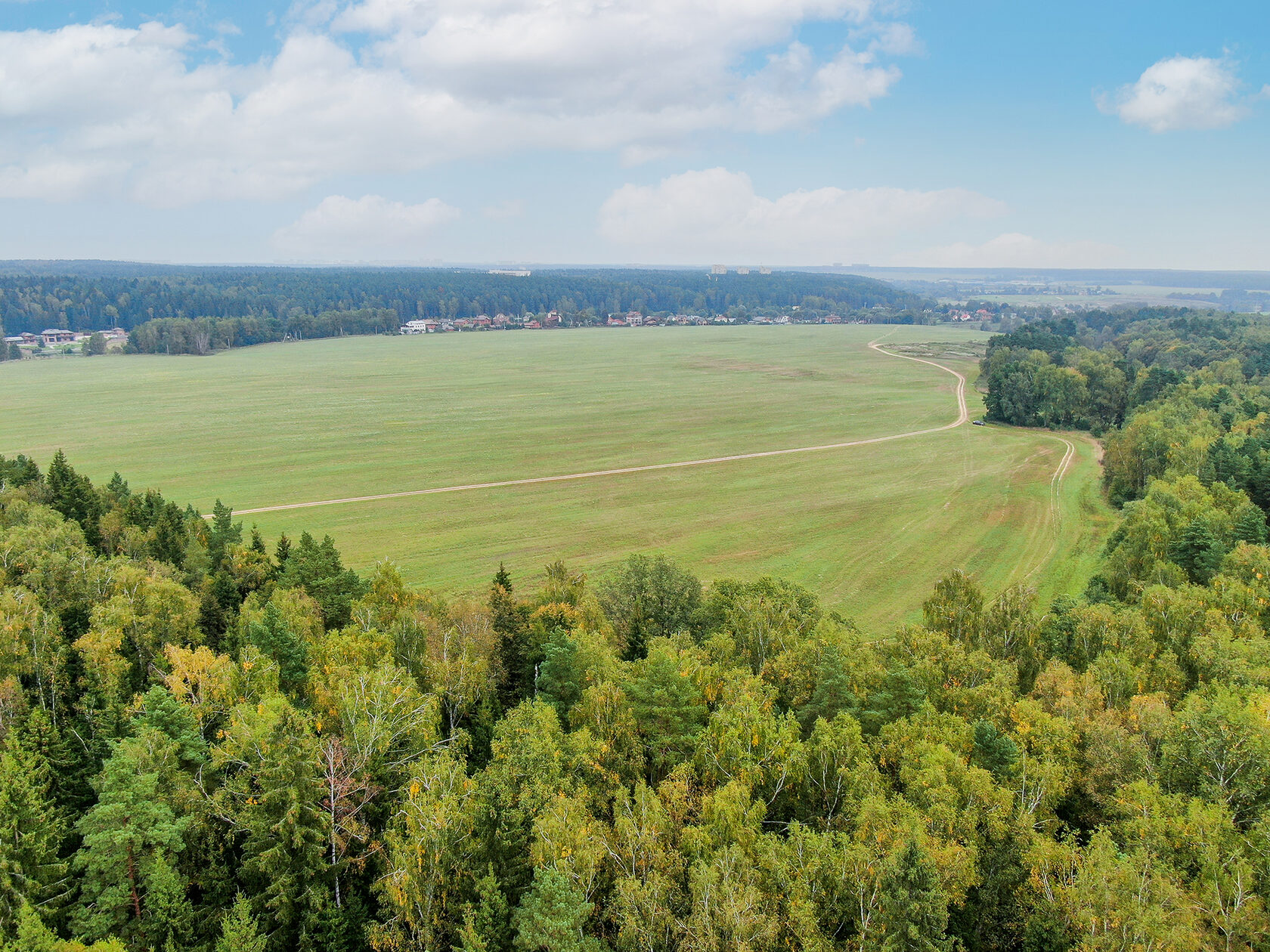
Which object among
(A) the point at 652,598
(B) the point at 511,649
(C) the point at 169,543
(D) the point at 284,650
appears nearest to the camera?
(D) the point at 284,650

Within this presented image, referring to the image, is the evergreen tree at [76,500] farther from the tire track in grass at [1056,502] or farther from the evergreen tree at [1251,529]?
the evergreen tree at [1251,529]

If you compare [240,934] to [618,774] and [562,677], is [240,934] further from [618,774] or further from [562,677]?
[562,677]

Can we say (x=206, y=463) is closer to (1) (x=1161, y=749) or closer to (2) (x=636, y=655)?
(2) (x=636, y=655)

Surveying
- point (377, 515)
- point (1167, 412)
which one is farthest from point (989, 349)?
point (377, 515)

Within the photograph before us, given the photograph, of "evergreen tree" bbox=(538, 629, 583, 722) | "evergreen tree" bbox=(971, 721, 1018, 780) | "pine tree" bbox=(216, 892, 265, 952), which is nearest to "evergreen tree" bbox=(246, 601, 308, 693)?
"evergreen tree" bbox=(538, 629, 583, 722)

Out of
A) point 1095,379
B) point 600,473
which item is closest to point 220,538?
point 600,473

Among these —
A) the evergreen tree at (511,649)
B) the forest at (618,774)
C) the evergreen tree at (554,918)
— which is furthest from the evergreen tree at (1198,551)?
the evergreen tree at (554,918)
